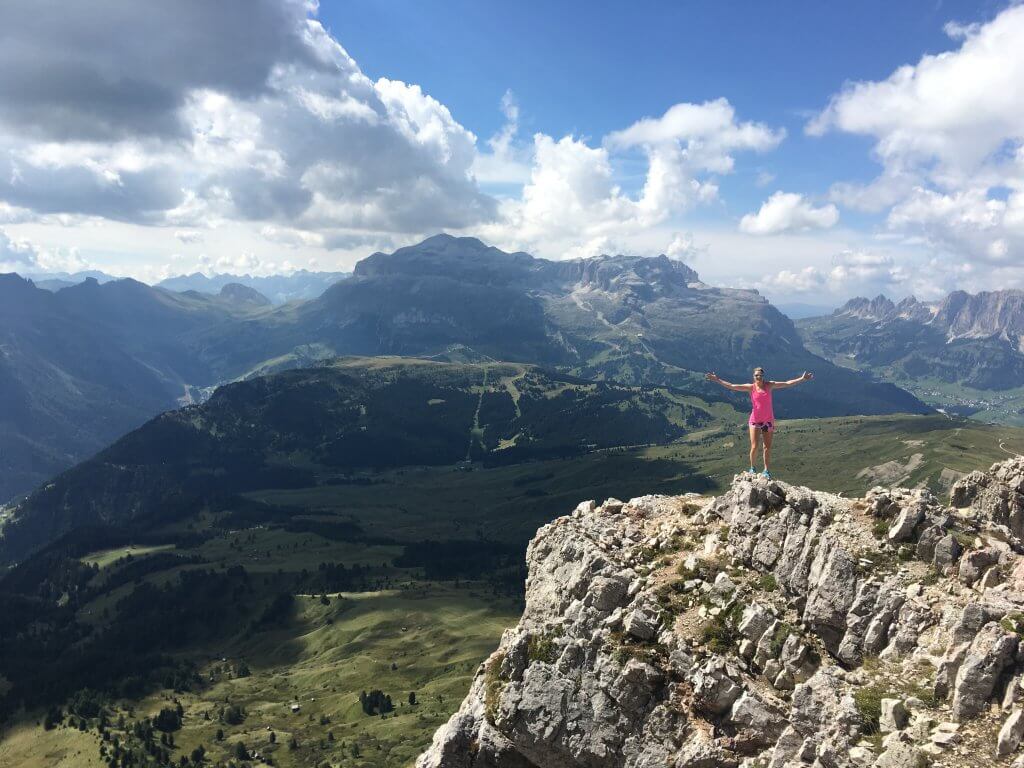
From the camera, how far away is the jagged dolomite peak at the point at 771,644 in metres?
26.3

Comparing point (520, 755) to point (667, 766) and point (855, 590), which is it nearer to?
point (667, 766)

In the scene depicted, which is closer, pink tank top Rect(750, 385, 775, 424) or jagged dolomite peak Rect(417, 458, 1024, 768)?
jagged dolomite peak Rect(417, 458, 1024, 768)

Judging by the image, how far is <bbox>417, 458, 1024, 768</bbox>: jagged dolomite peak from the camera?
86.3 feet

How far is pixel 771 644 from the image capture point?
32625 mm

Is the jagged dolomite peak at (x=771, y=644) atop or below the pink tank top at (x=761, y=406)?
below

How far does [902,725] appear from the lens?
26.2 m

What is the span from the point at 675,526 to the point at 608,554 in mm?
5348


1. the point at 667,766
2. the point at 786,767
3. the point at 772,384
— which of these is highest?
the point at 772,384

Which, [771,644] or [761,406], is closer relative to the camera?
[771,644]

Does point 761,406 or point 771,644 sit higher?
point 761,406

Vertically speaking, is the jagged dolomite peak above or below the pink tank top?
below

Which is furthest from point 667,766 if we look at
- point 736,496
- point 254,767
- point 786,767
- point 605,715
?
point 254,767

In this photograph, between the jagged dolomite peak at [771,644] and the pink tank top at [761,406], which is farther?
the pink tank top at [761,406]

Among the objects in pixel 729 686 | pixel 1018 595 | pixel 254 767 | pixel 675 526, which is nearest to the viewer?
pixel 1018 595
